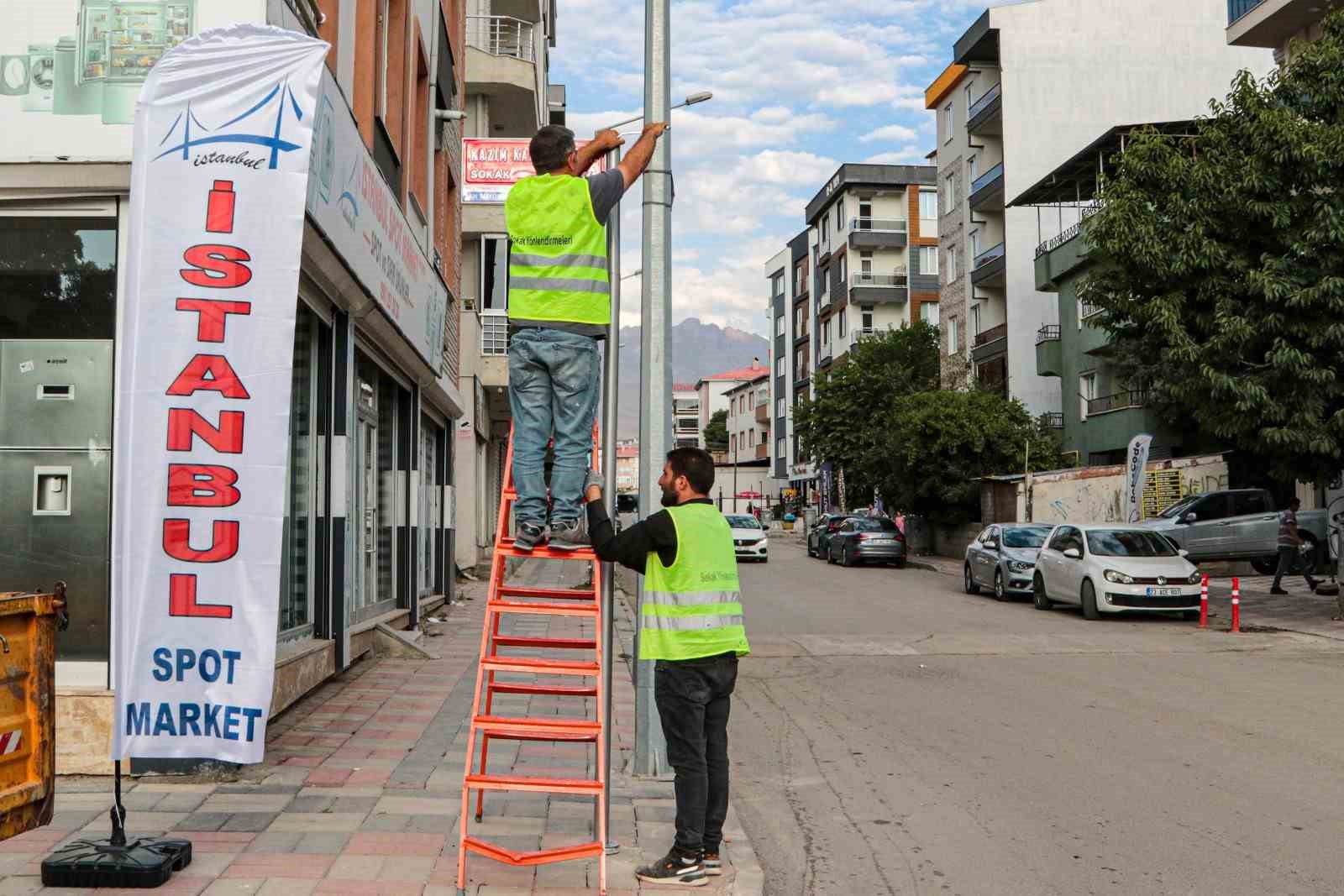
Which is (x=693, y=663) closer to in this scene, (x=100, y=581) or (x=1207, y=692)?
(x=100, y=581)

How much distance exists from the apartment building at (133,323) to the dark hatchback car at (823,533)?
25.2m

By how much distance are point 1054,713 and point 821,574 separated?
67.3 ft

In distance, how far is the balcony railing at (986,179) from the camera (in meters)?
43.7

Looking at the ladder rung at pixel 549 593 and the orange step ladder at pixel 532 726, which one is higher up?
the ladder rung at pixel 549 593

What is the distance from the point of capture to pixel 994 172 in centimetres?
4397

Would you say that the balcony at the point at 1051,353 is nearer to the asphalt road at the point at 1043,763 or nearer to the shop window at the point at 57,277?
the asphalt road at the point at 1043,763

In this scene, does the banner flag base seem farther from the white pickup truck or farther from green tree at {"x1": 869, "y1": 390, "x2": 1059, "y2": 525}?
green tree at {"x1": 869, "y1": 390, "x2": 1059, "y2": 525}

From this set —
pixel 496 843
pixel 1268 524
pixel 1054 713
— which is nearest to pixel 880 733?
pixel 1054 713

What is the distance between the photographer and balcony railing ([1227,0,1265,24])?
2934 centimetres

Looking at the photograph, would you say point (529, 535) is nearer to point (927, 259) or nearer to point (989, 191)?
point (989, 191)

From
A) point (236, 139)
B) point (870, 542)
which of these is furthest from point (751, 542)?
point (236, 139)

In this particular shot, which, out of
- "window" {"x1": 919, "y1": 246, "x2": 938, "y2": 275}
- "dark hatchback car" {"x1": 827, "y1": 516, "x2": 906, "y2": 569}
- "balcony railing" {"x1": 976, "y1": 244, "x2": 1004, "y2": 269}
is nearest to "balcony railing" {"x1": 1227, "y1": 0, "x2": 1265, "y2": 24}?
"balcony railing" {"x1": 976, "y1": 244, "x2": 1004, "y2": 269}

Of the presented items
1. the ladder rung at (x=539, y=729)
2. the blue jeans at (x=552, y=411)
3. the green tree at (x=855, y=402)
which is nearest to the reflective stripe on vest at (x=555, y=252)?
the blue jeans at (x=552, y=411)

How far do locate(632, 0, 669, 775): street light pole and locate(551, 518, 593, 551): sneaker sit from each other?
204cm
